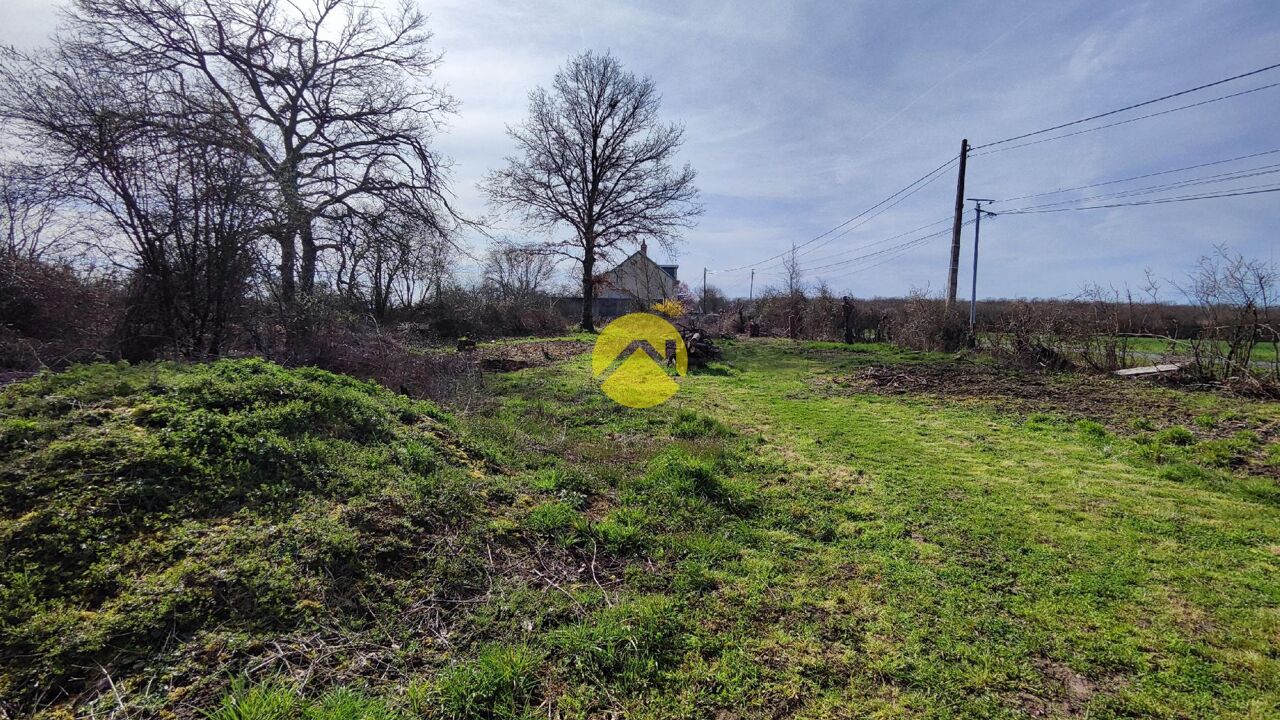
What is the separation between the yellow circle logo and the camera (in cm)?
850

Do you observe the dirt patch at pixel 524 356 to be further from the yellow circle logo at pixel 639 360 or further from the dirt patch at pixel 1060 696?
the dirt patch at pixel 1060 696

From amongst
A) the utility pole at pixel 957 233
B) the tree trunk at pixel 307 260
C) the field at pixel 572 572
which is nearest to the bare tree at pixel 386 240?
the tree trunk at pixel 307 260

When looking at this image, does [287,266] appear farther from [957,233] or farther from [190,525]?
[957,233]

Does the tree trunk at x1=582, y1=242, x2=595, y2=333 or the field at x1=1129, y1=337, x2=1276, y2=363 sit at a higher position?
the tree trunk at x1=582, y1=242, x2=595, y2=333

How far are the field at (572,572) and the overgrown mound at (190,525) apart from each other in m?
0.01

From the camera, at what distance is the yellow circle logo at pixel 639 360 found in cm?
850

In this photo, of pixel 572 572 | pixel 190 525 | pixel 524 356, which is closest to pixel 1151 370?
pixel 572 572

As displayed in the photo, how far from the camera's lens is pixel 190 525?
2381 millimetres

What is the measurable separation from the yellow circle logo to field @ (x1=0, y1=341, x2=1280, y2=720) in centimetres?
374

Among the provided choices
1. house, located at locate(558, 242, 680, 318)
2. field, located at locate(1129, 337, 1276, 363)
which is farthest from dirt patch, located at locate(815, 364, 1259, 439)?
house, located at locate(558, 242, 680, 318)

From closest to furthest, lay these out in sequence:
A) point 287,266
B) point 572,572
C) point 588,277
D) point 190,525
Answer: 1. point 190,525
2. point 572,572
3. point 287,266
4. point 588,277

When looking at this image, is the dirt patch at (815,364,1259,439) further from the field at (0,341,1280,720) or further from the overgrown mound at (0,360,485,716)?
the overgrown mound at (0,360,485,716)

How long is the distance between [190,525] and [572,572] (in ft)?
6.53

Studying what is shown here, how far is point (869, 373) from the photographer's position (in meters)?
10.5
